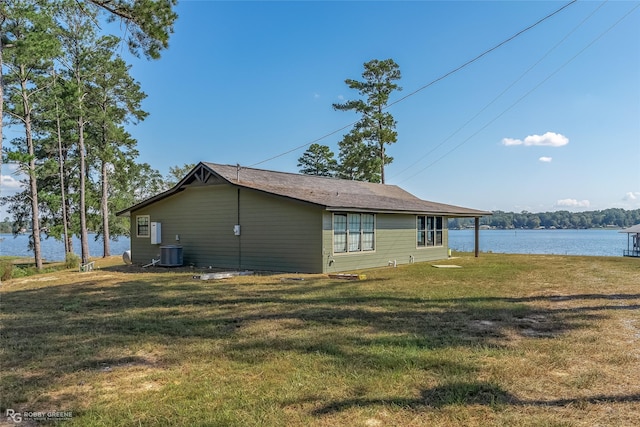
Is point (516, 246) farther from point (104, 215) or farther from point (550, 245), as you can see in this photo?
→ point (104, 215)

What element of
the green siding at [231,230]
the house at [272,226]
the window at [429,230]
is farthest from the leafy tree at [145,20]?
the window at [429,230]

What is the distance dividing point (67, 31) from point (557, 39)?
70.1ft

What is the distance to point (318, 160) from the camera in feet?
121

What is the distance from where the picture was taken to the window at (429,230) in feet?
58.8

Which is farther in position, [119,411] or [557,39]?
[557,39]

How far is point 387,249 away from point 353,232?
214 cm

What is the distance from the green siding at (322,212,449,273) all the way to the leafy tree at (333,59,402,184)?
10.9 metres

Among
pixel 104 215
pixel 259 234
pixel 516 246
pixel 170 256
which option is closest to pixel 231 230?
pixel 259 234

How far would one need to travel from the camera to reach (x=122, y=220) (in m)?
29.7

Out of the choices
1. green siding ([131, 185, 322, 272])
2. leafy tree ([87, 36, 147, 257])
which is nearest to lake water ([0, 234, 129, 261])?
leafy tree ([87, 36, 147, 257])

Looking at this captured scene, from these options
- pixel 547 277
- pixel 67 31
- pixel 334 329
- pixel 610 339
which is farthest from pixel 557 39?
pixel 67 31

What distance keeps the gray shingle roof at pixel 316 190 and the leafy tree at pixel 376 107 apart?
7307mm

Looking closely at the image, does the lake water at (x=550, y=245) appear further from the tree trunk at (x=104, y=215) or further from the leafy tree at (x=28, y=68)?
the leafy tree at (x=28, y=68)

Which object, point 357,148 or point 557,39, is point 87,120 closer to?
point 357,148
